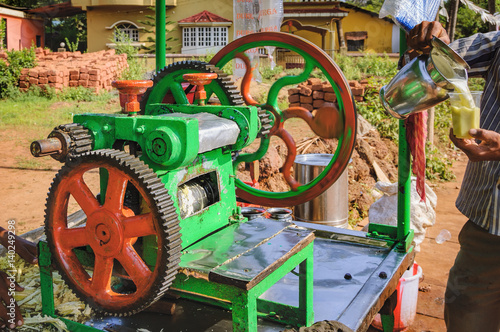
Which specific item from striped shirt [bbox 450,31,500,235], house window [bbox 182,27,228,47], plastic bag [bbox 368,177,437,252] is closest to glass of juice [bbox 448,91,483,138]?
striped shirt [bbox 450,31,500,235]

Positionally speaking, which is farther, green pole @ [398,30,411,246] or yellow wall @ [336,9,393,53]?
yellow wall @ [336,9,393,53]

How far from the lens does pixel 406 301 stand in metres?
3.02

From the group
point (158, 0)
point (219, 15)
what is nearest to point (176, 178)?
point (158, 0)

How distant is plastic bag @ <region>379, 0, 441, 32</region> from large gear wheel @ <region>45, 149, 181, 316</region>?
1.26 metres

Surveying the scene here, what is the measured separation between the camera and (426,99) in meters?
1.88

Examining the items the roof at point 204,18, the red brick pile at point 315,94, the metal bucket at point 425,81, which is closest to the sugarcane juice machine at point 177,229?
the metal bucket at point 425,81

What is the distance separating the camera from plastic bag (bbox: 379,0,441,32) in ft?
7.02

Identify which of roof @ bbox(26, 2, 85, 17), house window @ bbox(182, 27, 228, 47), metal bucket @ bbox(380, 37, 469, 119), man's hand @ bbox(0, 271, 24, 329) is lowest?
man's hand @ bbox(0, 271, 24, 329)

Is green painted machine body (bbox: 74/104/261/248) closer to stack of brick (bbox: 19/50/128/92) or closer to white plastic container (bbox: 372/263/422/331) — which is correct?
white plastic container (bbox: 372/263/422/331)

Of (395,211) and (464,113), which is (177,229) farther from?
(395,211)

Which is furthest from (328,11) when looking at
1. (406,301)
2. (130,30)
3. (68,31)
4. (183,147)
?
(183,147)

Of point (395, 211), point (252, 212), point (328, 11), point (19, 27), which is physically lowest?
point (395, 211)

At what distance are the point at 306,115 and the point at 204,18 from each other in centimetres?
1789

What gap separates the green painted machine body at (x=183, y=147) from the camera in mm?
1681
